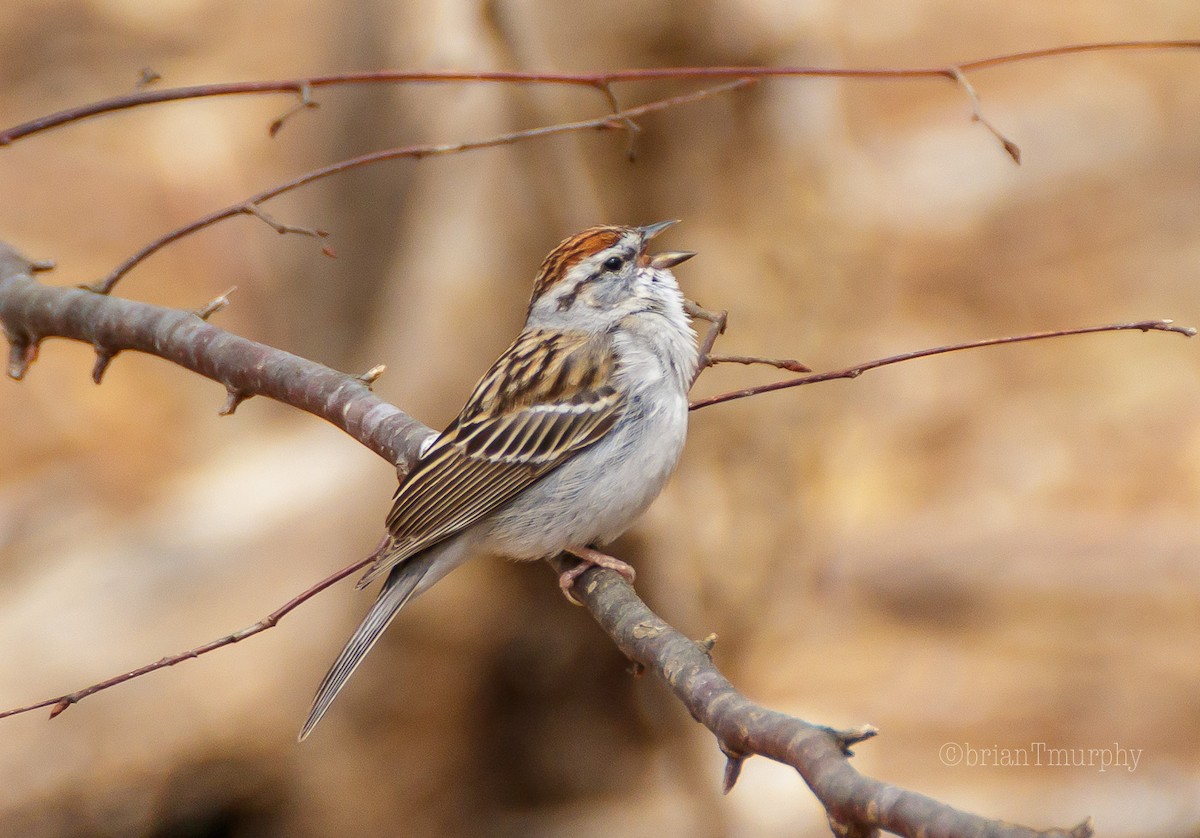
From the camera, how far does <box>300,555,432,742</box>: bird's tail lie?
129 inches

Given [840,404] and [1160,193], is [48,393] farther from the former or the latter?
[1160,193]

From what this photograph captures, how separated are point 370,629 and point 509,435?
760 millimetres

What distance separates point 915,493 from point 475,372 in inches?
258

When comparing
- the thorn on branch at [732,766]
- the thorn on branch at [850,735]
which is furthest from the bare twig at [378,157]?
the thorn on branch at [850,735]

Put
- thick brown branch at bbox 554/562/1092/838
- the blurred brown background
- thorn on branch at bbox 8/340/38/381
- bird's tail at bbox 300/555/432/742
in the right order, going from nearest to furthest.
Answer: thick brown branch at bbox 554/562/1092/838 < bird's tail at bbox 300/555/432/742 < thorn on branch at bbox 8/340/38/381 < the blurred brown background

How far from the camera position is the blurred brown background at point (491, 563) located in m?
5.73

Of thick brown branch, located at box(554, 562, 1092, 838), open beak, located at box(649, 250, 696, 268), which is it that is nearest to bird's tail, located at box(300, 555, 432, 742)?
thick brown branch, located at box(554, 562, 1092, 838)

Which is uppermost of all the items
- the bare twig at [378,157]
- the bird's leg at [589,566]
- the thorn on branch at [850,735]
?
the bare twig at [378,157]

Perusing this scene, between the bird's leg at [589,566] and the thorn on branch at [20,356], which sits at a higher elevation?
the thorn on branch at [20,356]

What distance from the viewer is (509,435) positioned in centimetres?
385

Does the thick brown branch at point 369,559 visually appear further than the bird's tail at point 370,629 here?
No

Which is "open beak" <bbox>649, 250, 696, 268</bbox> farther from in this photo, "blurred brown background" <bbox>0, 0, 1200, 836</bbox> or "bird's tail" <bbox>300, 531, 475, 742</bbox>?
"blurred brown background" <bbox>0, 0, 1200, 836</bbox>

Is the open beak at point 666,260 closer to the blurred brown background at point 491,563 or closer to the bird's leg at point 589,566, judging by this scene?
the bird's leg at point 589,566

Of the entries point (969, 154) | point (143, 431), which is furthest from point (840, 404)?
point (969, 154)
